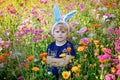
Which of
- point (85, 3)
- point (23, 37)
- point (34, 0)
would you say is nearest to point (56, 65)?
point (23, 37)

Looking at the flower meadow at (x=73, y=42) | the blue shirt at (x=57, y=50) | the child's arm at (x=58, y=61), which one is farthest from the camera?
the blue shirt at (x=57, y=50)

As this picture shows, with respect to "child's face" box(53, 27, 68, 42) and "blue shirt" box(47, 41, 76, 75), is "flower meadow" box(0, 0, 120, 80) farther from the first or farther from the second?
"child's face" box(53, 27, 68, 42)

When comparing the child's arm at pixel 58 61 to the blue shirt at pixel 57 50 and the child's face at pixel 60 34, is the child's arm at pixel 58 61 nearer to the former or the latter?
the blue shirt at pixel 57 50

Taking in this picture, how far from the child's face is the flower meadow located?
0.18m

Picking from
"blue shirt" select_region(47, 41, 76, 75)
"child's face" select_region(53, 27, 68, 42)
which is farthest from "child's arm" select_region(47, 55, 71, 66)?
"child's face" select_region(53, 27, 68, 42)

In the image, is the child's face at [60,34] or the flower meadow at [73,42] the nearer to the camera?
the flower meadow at [73,42]

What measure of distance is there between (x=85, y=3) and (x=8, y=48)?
2252 millimetres

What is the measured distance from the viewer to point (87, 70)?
3.72m

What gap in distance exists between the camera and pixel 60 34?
3.74 meters

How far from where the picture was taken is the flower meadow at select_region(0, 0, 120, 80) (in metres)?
3.32

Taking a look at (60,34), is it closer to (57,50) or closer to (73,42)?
(57,50)

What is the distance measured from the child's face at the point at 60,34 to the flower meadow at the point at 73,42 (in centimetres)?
18

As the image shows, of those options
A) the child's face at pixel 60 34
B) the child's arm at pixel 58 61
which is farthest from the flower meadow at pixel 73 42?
the child's face at pixel 60 34

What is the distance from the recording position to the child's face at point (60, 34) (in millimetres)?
3750
